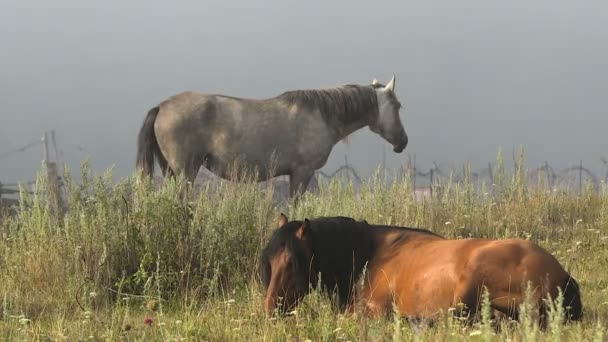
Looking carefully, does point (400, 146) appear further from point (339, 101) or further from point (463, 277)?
point (463, 277)

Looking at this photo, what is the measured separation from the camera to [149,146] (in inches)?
406

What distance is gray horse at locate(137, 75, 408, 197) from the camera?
1011 cm

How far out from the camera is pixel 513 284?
429 centimetres

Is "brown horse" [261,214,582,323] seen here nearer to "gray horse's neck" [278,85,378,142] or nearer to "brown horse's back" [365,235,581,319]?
"brown horse's back" [365,235,581,319]

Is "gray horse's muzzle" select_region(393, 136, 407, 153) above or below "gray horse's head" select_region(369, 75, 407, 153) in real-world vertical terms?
below

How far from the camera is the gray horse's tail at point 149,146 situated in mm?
10234

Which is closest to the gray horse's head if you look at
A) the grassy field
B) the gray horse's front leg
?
the gray horse's front leg

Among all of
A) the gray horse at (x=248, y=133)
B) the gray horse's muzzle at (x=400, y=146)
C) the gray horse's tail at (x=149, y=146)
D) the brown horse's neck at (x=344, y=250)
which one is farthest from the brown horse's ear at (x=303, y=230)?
the gray horse's muzzle at (x=400, y=146)

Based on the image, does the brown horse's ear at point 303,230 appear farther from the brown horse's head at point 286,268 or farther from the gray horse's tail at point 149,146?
the gray horse's tail at point 149,146

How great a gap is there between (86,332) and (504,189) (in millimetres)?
7331

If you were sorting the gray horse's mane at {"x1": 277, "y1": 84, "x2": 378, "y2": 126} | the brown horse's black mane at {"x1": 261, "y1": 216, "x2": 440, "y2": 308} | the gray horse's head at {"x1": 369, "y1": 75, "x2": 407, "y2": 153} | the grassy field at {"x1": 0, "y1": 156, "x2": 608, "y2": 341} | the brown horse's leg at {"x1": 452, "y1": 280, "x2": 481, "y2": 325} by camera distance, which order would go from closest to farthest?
the brown horse's leg at {"x1": 452, "y1": 280, "x2": 481, "y2": 325}
the grassy field at {"x1": 0, "y1": 156, "x2": 608, "y2": 341}
the brown horse's black mane at {"x1": 261, "y1": 216, "x2": 440, "y2": 308}
the gray horse's mane at {"x1": 277, "y1": 84, "x2": 378, "y2": 126}
the gray horse's head at {"x1": 369, "y1": 75, "x2": 407, "y2": 153}

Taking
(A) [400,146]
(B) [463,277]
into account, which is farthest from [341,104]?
(B) [463,277]

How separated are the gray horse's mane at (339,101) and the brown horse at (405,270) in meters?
5.50

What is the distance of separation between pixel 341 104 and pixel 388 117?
38.9 inches
